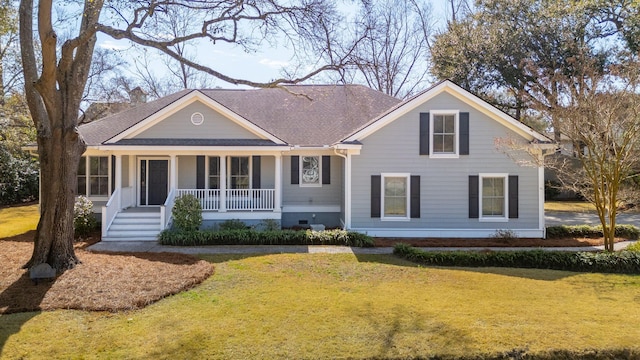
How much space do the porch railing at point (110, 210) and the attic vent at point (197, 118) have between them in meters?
3.60

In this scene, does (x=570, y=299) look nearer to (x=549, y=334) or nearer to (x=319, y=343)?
(x=549, y=334)

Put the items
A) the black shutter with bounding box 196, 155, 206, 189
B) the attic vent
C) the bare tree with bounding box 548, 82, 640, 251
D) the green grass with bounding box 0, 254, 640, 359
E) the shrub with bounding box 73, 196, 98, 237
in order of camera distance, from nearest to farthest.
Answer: the green grass with bounding box 0, 254, 640, 359 < the bare tree with bounding box 548, 82, 640, 251 < the shrub with bounding box 73, 196, 98, 237 < the attic vent < the black shutter with bounding box 196, 155, 206, 189

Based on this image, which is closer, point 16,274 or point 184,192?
point 16,274

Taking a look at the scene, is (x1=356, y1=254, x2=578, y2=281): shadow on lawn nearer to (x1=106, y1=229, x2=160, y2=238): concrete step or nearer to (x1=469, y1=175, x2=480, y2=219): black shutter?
(x1=469, y1=175, x2=480, y2=219): black shutter

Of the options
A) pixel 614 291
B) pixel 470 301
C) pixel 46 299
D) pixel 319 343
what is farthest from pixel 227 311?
pixel 614 291

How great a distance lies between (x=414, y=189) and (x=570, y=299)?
23.4 ft

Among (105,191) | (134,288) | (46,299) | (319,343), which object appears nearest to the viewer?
(319,343)

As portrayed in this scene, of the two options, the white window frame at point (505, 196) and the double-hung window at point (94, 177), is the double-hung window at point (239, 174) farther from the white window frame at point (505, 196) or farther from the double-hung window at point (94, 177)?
the white window frame at point (505, 196)

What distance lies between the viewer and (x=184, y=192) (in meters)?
15.4

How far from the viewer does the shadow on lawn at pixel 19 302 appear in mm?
5996

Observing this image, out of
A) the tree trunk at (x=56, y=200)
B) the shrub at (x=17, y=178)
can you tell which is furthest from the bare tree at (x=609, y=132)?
the shrub at (x=17, y=178)

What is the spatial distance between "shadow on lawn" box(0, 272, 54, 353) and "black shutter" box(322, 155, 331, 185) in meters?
10.4

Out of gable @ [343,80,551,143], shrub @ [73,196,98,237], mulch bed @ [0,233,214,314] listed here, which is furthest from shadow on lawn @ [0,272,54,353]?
gable @ [343,80,551,143]

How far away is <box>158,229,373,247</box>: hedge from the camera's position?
12875mm
